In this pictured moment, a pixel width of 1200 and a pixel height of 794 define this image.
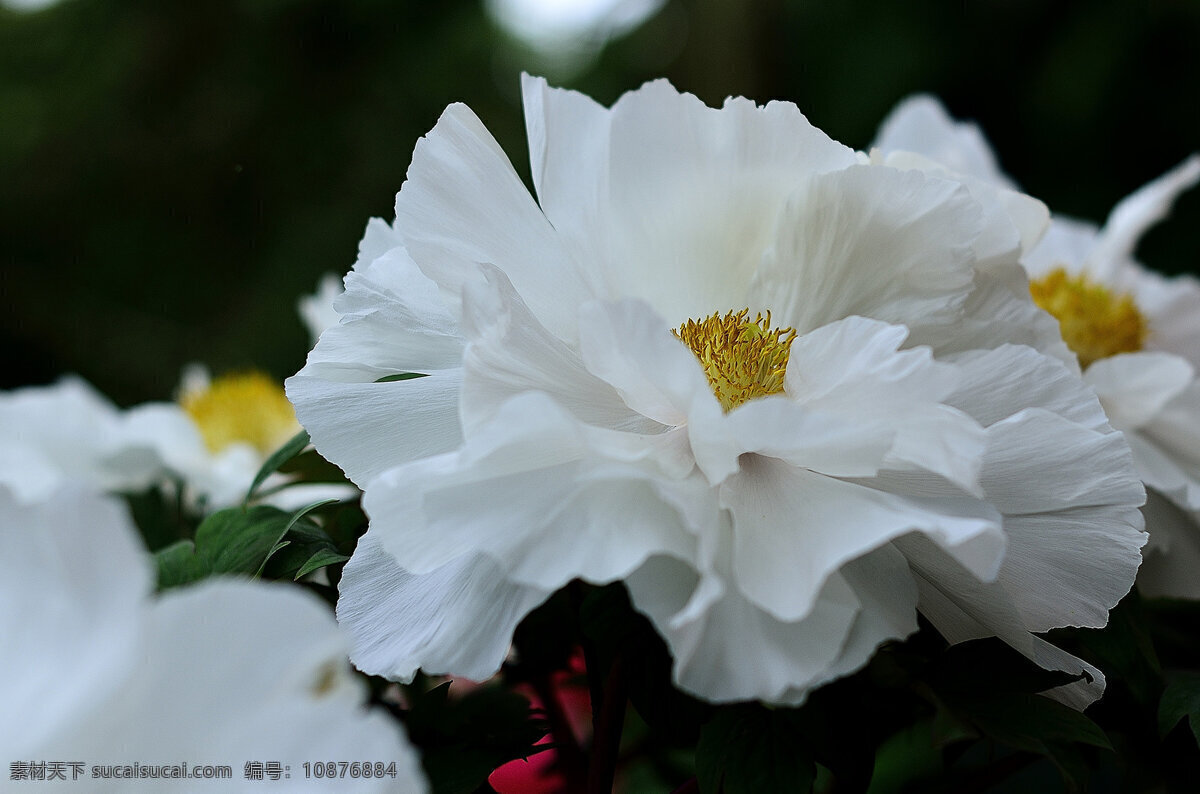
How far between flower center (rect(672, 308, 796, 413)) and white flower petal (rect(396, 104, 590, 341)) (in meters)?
0.05

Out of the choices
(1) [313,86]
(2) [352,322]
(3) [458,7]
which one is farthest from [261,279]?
(2) [352,322]

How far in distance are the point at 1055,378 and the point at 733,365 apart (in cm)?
12

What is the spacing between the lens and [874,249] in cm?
40

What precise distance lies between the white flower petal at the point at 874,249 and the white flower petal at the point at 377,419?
0.14m

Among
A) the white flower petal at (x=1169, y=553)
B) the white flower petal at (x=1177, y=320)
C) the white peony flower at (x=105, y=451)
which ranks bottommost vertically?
the white peony flower at (x=105, y=451)

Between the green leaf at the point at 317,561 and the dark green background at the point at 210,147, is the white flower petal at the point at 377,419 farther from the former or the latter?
the dark green background at the point at 210,147

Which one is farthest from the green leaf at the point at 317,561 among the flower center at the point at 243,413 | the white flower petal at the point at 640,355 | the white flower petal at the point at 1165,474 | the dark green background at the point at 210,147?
the dark green background at the point at 210,147

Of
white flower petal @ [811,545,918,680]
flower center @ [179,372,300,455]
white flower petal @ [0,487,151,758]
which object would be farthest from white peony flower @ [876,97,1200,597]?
flower center @ [179,372,300,455]

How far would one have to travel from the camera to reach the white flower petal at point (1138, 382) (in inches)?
21.5

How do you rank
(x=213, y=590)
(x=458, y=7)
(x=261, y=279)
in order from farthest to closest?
(x=261, y=279) < (x=458, y=7) < (x=213, y=590)

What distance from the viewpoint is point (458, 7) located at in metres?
3.21

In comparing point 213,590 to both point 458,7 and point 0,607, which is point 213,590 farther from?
point 458,7

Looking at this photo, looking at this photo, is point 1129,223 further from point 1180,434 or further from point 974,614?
point 974,614

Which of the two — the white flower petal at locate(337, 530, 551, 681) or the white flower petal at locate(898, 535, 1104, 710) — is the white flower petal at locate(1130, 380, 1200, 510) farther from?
the white flower petal at locate(337, 530, 551, 681)
